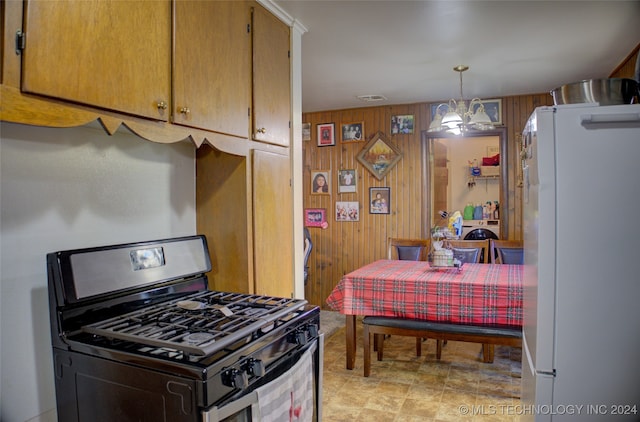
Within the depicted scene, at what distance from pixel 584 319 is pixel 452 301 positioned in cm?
139

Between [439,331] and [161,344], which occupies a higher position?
[161,344]

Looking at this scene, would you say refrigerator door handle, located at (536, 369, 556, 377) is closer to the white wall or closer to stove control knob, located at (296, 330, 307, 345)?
stove control knob, located at (296, 330, 307, 345)

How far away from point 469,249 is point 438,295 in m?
1.16

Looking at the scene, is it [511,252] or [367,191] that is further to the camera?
[367,191]

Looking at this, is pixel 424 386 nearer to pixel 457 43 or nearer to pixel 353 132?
pixel 457 43

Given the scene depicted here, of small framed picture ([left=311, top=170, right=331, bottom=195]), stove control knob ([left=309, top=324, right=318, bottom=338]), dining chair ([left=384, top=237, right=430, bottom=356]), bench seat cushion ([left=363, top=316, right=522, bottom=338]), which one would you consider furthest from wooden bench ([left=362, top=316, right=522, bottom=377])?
small framed picture ([left=311, top=170, right=331, bottom=195])

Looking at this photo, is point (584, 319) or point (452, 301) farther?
point (452, 301)

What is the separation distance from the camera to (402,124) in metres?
4.85

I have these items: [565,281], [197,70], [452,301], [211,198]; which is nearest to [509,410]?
[452,301]

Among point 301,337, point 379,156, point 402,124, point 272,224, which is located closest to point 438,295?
point 272,224

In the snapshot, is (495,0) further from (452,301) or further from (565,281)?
(452,301)

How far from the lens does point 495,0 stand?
2324mm

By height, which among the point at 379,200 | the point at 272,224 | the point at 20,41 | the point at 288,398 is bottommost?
the point at 288,398

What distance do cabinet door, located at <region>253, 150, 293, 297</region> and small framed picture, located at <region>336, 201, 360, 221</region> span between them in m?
2.73
